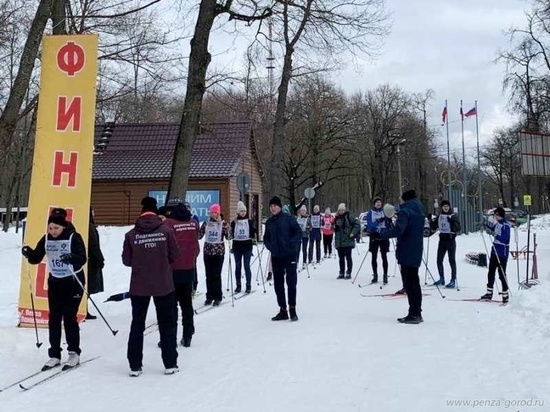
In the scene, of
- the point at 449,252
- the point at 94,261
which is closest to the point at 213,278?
the point at 94,261

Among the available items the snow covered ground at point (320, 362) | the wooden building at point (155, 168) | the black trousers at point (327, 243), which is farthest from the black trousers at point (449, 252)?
the wooden building at point (155, 168)

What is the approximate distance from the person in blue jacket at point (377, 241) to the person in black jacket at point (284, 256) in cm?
535

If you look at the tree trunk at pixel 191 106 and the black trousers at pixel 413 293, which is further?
the tree trunk at pixel 191 106

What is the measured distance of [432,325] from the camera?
871 centimetres

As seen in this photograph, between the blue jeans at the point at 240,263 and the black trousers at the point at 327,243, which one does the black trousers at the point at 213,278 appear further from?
the black trousers at the point at 327,243

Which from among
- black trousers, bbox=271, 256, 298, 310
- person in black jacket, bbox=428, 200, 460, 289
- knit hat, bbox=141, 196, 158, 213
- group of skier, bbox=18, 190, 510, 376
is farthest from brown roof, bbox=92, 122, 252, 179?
knit hat, bbox=141, 196, 158, 213

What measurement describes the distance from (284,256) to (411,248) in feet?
6.73

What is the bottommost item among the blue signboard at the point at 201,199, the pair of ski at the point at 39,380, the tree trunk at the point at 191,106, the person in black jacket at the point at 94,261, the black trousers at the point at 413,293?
the pair of ski at the point at 39,380

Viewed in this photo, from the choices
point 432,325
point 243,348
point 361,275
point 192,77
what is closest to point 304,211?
point 361,275

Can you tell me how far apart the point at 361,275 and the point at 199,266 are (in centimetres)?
509

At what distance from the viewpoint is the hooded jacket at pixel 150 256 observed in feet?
20.7

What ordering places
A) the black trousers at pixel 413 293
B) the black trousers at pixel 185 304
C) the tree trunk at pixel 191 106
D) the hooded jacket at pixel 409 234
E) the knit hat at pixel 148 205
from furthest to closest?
1. the tree trunk at pixel 191 106
2. the hooded jacket at pixel 409 234
3. the black trousers at pixel 413 293
4. the black trousers at pixel 185 304
5. the knit hat at pixel 148 205

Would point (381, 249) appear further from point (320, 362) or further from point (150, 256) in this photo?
point (150, 256)

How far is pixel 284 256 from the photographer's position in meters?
9.38
